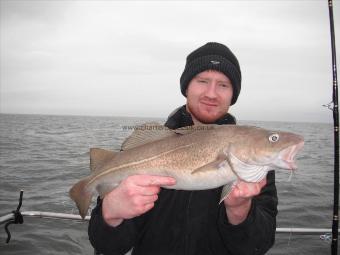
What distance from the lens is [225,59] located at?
13.7 ft

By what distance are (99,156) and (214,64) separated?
1947mm

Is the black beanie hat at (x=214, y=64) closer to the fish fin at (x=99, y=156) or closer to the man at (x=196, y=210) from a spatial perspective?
the man at (x=196, y=210)

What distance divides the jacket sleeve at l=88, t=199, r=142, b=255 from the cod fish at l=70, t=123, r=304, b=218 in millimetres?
249

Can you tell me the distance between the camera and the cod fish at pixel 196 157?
9.41 ft

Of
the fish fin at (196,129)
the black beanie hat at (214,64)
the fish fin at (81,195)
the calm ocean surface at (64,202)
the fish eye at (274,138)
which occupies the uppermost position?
the black beanie hat at (214,64)

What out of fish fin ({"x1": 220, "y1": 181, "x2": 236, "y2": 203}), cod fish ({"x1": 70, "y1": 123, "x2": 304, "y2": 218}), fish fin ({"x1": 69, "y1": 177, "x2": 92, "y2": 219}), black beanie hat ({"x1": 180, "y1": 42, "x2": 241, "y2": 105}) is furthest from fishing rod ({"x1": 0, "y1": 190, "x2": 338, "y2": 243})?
fish fin ({"x1": 220, "y1": 181, "x2": 236, "y2": 203})

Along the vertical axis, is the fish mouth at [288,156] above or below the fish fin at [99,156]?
above

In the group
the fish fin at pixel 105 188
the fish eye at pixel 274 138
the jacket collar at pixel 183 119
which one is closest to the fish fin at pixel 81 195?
the fish fin at pixel 105 188

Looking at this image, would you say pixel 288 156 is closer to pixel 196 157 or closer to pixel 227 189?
pixel 227 189

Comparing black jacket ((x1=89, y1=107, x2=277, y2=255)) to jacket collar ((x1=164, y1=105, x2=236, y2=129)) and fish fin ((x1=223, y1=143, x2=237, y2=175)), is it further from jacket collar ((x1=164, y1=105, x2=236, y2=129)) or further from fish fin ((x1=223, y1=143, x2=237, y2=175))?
jacket collar ((x1=164, y1=105, x2=236, y2=129))

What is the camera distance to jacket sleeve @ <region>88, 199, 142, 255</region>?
3223 mm

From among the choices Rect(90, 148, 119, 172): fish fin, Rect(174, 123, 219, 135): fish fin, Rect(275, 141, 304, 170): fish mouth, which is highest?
Rect(174, 123, 219, 135): fish fin

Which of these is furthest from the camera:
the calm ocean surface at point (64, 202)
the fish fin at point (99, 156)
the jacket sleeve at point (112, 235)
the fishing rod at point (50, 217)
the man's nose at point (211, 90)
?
the calm ocean surface at point (64, 202)

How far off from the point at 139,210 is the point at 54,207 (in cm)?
836
